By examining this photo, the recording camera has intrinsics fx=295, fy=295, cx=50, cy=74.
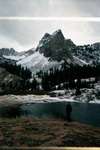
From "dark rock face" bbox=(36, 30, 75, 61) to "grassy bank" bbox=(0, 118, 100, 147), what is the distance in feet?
2.95

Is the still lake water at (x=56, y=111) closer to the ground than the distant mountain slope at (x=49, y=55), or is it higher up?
closer to the ground

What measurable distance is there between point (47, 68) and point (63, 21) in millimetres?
689

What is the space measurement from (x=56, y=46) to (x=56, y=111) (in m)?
0.90

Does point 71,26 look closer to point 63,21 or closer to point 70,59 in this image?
point 63,21

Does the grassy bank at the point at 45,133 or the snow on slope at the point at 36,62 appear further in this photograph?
the snow on slope at the point at 36,62

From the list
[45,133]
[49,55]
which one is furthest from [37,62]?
[45,133]


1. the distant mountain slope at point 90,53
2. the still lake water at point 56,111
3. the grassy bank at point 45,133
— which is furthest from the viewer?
the distant mountain slope at point 90,53

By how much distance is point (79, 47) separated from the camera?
4137 millimetres

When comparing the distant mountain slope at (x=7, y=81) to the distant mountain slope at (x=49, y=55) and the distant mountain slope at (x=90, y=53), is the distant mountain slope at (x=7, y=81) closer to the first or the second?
the distant mountain slope at (x=49, y=55)

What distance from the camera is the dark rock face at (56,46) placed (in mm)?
4062

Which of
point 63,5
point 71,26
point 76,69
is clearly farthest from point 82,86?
point 63,5

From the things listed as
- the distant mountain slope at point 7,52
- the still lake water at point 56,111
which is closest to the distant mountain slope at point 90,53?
the still lake water at point 56,111

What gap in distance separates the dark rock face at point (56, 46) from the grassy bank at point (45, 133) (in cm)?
90

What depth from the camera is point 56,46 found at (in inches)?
161
